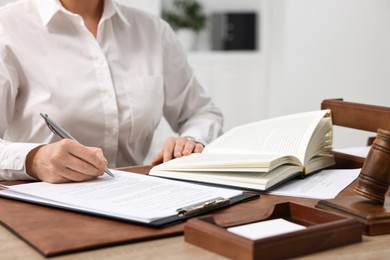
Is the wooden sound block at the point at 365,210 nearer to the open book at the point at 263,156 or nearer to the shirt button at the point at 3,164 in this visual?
the open book at the point at 263,156

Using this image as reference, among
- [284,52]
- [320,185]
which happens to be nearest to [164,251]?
[320,185]

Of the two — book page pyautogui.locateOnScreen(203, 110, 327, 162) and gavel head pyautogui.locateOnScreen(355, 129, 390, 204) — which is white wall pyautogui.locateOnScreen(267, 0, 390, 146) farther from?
gavel head pyautogui.locateOnScreen(355, 129, 390, 204)

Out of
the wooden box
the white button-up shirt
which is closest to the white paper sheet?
the wooden box

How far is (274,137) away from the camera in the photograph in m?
1.46

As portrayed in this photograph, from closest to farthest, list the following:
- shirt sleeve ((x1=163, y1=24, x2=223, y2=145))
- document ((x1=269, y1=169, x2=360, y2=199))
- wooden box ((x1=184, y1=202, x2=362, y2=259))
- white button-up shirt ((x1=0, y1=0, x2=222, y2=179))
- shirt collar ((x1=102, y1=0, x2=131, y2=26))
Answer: wooden box ((x1=184, y1=202, x2=362, y2=259)) < document ((x1=269, y1=169, x2=360, y2=199)) < white button-up shirt ((x1=0, y1=0, x2=222, y2=179)) < shirt collar ((x1=102, y1=0, x2=131, y2=26)) < shirt sleeve ((x1=163, y1=24, x2=223, y2=145))

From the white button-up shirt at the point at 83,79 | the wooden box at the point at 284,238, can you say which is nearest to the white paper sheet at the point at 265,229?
the wooden box at the point at 284,238

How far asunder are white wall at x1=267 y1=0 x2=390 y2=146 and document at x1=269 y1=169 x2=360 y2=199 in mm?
2259

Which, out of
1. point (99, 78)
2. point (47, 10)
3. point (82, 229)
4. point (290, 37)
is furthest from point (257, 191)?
point (290, 37)

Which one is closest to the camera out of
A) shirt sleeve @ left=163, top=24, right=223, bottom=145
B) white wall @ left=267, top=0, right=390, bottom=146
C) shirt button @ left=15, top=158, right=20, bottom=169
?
shirt button @ left=15, top=158, right=20, bottom=169

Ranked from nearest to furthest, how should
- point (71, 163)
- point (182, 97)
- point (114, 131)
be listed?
point (71, 163), point (114, 131), point (182, 97)

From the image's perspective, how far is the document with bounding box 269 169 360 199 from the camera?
3.99 feet

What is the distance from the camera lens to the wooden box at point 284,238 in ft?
2.74

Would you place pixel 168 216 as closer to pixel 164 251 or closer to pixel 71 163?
pixel 164 251

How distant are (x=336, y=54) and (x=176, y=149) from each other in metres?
2.55
